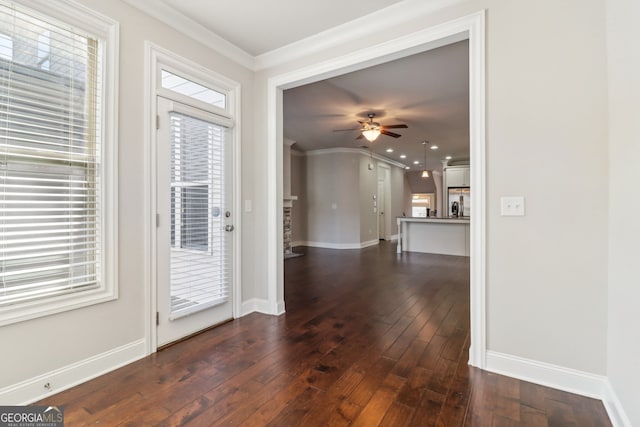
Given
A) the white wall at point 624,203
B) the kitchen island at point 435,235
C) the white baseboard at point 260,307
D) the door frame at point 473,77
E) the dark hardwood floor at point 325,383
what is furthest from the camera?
the kitchen island at point 435,235

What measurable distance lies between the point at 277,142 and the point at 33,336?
95.0 inches

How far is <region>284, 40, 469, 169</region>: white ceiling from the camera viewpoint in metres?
3.50

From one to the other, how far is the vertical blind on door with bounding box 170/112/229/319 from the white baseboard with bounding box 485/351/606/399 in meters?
2.36

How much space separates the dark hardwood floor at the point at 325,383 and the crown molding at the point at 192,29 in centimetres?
265

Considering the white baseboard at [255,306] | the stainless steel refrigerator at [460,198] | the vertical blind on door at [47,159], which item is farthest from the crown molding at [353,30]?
the stainless steel refrigerator at [460,198]

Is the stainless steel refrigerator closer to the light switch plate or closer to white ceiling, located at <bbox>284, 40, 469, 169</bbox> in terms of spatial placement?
white ceiling, located at <bbox>284, 40, 469, 169</bbox>

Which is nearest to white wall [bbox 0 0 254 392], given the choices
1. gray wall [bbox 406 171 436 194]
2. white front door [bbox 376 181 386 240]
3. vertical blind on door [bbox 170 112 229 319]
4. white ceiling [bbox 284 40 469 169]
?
vertical blind on door [bbox 170 112 229 319]

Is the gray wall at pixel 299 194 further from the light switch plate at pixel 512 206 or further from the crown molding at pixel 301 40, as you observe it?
the light switch plate at pixel 512 206

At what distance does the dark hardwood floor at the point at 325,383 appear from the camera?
1632mm

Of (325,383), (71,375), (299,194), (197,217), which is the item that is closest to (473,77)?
(325,383)

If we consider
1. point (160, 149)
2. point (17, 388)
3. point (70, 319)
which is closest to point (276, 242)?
point (160, 149)

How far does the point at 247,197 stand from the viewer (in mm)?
3240

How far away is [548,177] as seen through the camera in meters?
1.94

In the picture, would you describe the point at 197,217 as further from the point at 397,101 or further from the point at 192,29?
the point at 397,101
